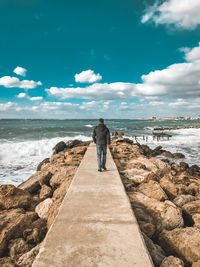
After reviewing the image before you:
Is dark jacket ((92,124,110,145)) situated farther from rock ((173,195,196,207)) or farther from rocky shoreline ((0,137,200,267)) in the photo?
rock ((173,195,196,207))

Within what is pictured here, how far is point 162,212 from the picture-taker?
3.60 m

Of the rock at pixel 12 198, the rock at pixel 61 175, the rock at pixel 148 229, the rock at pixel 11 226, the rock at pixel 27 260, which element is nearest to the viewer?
the rock at pixel 27 260

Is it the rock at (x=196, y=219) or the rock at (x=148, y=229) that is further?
the rock at (x=196, y=219)

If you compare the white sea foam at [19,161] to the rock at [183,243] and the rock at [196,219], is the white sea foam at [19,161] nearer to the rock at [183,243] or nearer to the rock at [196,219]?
the rock at [183,243]

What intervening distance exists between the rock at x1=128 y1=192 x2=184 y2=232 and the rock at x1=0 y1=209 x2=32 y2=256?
7.62 ft

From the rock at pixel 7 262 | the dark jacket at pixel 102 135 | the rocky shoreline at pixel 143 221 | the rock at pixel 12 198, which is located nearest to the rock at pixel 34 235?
the rocky shoreline at pixel 143 221

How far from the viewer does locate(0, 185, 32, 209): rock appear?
4066 mm

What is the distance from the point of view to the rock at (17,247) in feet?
8.68

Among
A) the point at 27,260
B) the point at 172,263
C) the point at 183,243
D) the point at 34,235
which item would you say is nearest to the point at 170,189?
the point at 183,243

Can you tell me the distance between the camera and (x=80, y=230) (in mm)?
2566

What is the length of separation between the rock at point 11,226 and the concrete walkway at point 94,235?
2.67 ft

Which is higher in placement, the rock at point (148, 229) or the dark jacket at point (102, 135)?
the dark jacket at point (102, 135)

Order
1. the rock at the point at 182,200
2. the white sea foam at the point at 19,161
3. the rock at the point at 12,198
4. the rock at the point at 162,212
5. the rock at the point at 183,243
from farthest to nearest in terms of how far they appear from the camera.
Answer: the white sea foam at the point at 19,161
the rock at the point at 182,200
the rock at the point at 12,198
the rock at the point at 162,212
the rock at the point at 183,243

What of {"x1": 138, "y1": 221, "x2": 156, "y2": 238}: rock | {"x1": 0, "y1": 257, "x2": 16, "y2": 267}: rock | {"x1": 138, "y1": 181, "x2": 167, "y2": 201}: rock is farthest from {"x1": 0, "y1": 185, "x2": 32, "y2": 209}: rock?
{"x1": 138, "y1": 181, "x2": 167, "y2": 201}: rock
